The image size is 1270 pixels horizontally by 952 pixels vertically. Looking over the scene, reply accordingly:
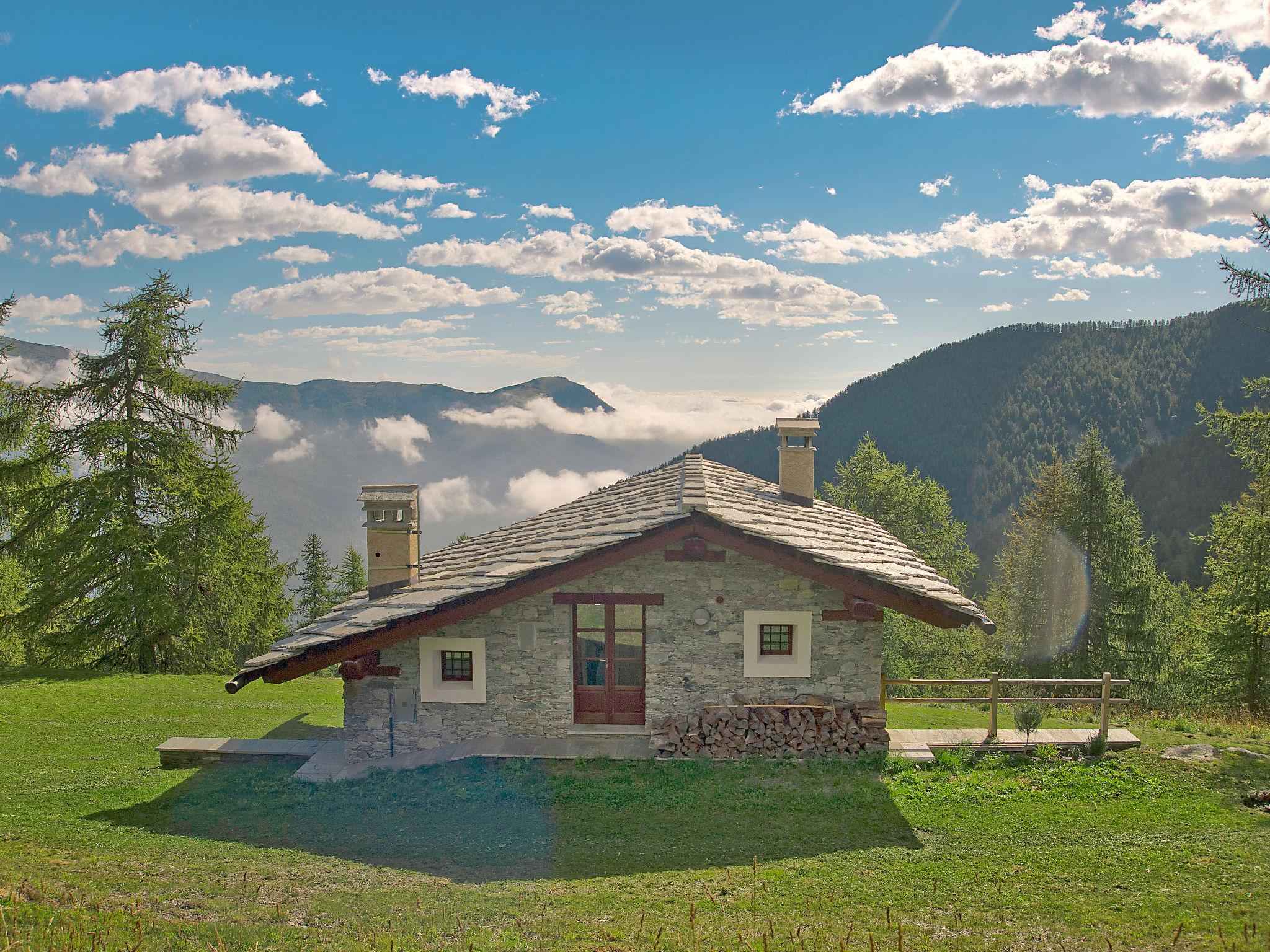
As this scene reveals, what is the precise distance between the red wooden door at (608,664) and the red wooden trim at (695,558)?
3.26ft

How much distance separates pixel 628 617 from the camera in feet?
42.3

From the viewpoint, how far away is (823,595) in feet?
41.1

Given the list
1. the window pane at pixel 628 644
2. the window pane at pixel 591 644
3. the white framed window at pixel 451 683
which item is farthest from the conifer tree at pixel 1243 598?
the white framed window at pixel 451 683

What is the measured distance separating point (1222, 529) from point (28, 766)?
2963 cm

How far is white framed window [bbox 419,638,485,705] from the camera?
12695mm

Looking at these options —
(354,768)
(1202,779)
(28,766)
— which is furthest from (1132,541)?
(28,766)

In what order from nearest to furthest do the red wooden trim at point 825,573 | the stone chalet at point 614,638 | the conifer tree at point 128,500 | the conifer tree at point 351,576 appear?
the red wooden trim at point 825,573 < the stone chalet at point 614,638 < the conifer tree at point 128,500 < the conifer tree at point 351,576

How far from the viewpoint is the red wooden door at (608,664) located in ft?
42.4

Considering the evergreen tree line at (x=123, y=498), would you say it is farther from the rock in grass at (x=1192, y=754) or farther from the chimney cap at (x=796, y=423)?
the rock in grass at (x=1192, y=754)

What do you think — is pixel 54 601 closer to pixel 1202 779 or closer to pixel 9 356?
pixel 9 356

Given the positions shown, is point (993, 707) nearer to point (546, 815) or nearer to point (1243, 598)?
point (546, 815)

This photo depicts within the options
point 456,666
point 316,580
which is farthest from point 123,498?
point 316,580

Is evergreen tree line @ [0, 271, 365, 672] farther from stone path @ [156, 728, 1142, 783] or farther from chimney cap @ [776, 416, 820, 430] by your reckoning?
chimney cap @ [776, 416, 820, 430]

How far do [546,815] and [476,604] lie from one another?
3.20 meters
